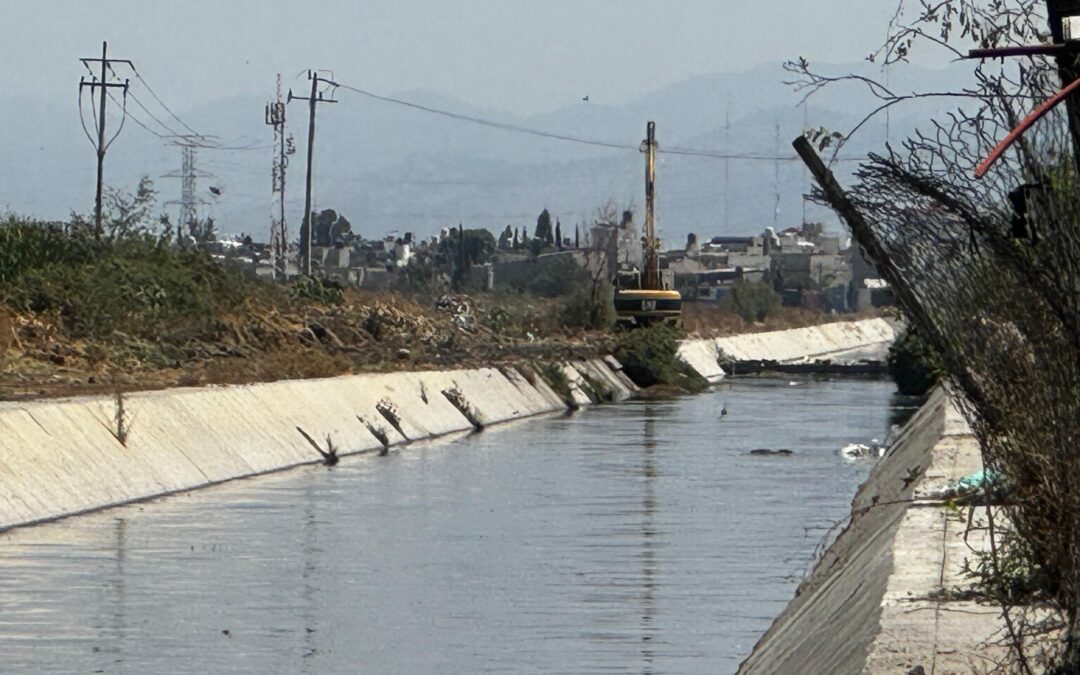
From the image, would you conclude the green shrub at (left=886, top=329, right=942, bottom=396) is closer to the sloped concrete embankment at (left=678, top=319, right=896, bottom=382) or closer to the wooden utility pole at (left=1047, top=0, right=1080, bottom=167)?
the sloped concrete embankment at (left=678, top=319, right=896, bottom=382)

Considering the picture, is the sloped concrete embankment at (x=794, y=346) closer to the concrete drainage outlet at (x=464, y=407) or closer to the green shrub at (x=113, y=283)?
the green shrub at (x=113, y=283)

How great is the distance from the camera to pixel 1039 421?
33.7ft

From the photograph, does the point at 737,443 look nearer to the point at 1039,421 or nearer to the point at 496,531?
the point at 496,531

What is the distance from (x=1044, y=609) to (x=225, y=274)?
1784 inches

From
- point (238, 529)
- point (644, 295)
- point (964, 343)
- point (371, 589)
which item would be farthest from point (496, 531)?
point (644, 295)

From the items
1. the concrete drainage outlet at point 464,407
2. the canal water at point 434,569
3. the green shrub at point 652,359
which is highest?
the green shrub at point 652,359

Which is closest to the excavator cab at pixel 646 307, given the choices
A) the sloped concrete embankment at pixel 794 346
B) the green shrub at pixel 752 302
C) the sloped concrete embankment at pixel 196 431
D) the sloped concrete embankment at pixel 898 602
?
the sloped concrete embankment at pixel 794 346

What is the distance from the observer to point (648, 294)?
8206 cm

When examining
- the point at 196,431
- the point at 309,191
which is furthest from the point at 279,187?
the point at 196,431

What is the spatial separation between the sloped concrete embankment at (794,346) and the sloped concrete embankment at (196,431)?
29.5 m

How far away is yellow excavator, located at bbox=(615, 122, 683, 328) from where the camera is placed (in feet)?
268

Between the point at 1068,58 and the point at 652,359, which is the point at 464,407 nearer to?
the point at 652,359

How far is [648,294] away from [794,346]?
71.8 ft

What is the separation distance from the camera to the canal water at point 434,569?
16.6m
